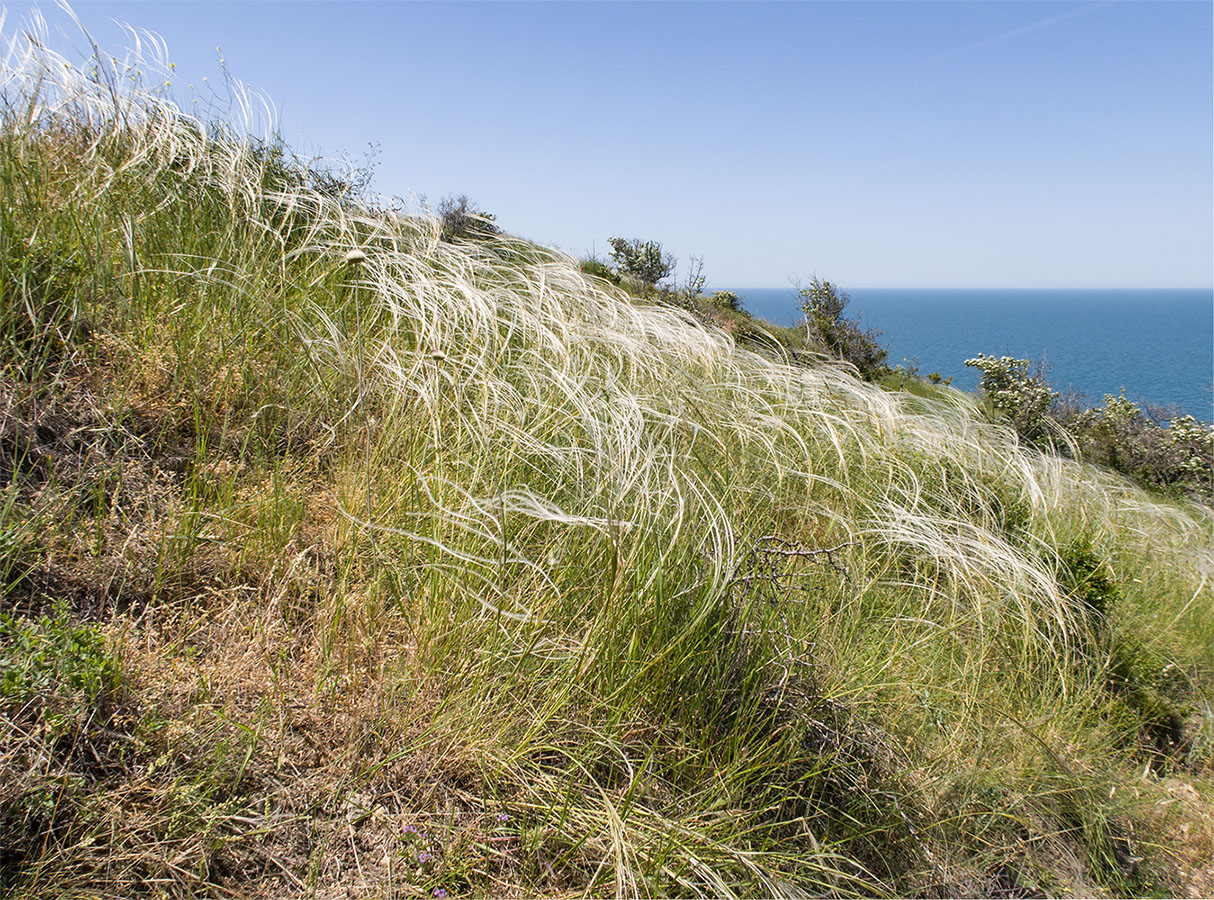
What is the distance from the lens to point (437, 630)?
4.90ft

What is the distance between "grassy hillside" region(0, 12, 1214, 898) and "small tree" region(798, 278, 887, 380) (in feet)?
20.2

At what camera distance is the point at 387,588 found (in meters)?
1.61

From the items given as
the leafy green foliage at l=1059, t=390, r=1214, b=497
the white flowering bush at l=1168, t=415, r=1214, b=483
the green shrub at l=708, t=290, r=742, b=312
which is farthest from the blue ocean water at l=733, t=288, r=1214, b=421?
the white flowering bush at l=1168, t=415, r=1214, b=483

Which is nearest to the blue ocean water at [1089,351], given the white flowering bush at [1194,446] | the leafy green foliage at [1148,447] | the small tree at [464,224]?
the leafy green foliage at [1148,447]

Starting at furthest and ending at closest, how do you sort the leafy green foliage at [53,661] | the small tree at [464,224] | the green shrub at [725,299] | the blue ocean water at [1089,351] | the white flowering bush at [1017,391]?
the blue ocean water at [1089,351] < the green shrub at [725,299] < the white flowering bush at [1017,391] < the small tree at [464,224] < the leafy green foliage at [53,661]

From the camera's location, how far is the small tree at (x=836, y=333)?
9047 millimetres

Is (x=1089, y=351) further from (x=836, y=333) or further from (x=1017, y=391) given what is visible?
(x=836, y=333)

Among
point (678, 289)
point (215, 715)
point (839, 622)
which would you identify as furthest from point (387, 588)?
point (678, 289)

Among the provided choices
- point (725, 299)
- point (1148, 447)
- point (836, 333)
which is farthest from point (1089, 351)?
point (836, 333)

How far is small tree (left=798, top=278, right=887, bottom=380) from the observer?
9.05 meters

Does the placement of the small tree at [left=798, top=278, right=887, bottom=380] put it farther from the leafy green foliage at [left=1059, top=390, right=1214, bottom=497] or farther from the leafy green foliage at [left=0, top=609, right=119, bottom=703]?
the leafy green foliage at [left=0, top=609, right=119, bottom=703]

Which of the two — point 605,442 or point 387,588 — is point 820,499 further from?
point 387,588

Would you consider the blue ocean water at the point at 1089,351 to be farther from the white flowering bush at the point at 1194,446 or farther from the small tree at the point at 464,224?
the small tree at the point at 464,224

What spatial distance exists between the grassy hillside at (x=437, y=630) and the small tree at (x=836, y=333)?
20.2 feet
